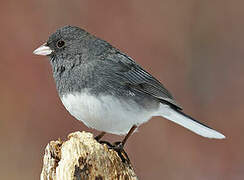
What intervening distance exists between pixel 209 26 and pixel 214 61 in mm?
275

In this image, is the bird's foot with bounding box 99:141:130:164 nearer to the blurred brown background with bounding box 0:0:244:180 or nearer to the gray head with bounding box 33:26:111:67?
the gray head with bounding box 33:26:111:67

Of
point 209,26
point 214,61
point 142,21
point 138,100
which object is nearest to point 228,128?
point 214,61

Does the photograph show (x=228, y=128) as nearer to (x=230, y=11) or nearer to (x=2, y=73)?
(x=230, y=11)

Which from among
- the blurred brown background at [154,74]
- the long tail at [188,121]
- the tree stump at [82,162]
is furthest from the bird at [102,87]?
the blurred brown background at [154,74]

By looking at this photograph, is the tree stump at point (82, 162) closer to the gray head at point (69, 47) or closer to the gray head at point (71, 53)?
the gray head at point (71, 53)

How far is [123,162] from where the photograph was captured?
2.23 meters

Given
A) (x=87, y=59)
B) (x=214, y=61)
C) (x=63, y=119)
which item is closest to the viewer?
(x=87, y=59)

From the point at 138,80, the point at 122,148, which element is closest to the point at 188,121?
the point at 138,80

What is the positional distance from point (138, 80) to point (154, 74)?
100 centimetres

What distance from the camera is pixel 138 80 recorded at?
2.93 metres

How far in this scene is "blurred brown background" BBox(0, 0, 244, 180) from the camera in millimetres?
3773

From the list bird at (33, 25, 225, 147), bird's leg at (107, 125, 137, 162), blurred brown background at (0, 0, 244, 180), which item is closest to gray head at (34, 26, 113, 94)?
bird at (33, 25, 225, 147)

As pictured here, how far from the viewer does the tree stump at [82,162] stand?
78.6 inches

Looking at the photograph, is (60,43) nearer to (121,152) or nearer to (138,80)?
(138,80)
